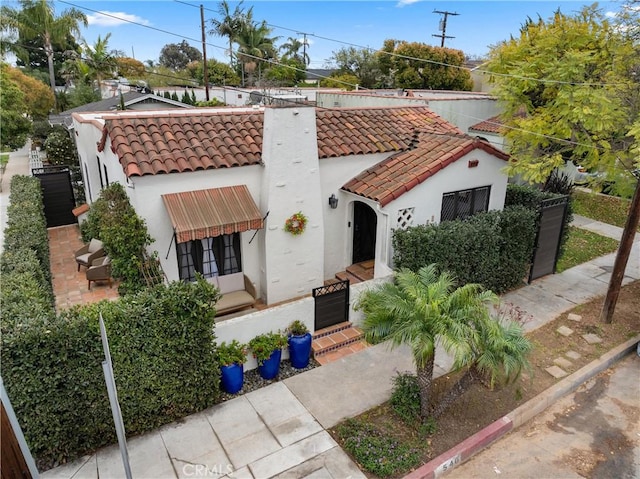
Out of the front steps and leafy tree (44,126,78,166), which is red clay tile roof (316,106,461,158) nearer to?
the front steps

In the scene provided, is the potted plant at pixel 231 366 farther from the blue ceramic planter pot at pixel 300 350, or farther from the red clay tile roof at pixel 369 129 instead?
the red clay tile roof at pixel 369 129

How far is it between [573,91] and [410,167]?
16.4ft

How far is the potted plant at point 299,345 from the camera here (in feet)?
32.8

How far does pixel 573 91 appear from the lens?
12.2 m

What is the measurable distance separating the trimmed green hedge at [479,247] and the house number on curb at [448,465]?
17.4ft

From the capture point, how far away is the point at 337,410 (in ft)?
28.8

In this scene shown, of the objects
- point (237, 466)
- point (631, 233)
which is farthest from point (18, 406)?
point (631, 233)

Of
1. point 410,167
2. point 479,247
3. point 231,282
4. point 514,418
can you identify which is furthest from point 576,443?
point 231,282

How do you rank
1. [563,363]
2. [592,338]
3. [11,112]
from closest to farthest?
[563,363], [592,338], [11,112]

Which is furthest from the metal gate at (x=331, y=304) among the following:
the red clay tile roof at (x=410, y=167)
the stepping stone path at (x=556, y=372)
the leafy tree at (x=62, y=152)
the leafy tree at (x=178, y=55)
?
the leafy tree at (x=178, y=55)

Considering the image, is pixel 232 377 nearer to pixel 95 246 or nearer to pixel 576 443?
pixel 576 443

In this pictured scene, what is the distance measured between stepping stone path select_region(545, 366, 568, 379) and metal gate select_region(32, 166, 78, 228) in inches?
761

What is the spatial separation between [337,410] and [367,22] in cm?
1691

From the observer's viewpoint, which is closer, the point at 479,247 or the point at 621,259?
the point at 621,259
